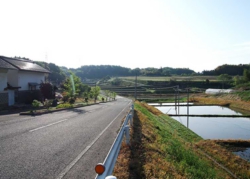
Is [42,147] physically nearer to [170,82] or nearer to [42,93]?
[42,93]

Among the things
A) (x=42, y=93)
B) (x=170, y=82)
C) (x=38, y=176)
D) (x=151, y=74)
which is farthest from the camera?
(x=151, y=74)

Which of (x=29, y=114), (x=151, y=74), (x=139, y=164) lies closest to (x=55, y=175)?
(x=139, y=164)

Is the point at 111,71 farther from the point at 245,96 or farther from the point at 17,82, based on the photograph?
the point at 17,82

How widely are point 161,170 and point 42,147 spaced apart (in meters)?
3.71

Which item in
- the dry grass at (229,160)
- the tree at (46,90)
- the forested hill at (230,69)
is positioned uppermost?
the forested hill at (230,69)

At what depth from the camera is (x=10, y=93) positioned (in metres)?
23.0

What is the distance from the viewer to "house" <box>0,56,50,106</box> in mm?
21714

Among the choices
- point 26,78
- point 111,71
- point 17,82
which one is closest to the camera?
point 17,82

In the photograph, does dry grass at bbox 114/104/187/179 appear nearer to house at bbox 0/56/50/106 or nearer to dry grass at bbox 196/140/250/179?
dry grass at bbox 196/140/250/179

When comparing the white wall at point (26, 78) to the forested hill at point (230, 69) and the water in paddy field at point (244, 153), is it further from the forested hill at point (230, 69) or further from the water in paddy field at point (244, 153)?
the forested hill at point (230, 69)

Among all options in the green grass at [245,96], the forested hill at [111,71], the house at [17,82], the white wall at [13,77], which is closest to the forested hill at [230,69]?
the forested hill at [111,71]

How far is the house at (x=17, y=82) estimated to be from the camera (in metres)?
21.7

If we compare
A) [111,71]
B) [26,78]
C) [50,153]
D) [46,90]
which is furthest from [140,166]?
[111,71]

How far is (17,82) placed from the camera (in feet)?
85.4
